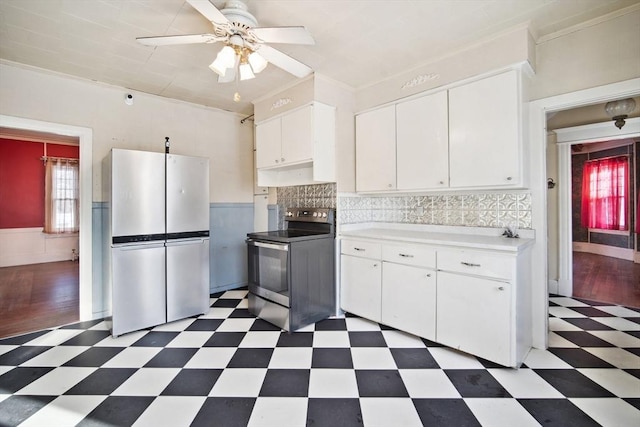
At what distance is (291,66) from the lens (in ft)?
6.82

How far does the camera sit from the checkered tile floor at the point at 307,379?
1559 mm

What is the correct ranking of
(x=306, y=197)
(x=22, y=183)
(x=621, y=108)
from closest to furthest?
(x=621, y=108)
(x=306, y=197)
(x=22, y=183)

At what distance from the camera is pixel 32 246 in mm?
5574

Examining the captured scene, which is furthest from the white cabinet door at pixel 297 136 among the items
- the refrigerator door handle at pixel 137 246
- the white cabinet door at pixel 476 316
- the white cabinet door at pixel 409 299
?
the white cabinet door at pixel 476 316

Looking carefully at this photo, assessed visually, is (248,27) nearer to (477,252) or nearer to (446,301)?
(477,252)

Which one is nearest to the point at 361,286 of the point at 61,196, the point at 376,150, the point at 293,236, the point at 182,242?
the point at 293,236

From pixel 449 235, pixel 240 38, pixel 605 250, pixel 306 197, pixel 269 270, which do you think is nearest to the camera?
pixel 240 38

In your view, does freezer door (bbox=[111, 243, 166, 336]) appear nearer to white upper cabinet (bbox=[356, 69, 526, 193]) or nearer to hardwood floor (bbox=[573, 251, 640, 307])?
white upper cabinet (bbox=[356, 69, 526, 193])

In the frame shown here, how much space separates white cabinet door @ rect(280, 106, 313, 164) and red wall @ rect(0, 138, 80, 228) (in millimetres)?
5660

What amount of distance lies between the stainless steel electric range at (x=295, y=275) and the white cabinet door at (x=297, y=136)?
0.62 meters

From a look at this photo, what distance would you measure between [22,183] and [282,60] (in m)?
6.44

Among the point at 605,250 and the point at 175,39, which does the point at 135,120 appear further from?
the point at 605,250

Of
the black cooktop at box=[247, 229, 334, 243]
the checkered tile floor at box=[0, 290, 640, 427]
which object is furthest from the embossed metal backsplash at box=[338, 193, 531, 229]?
the checkered tile floor at box=[0, 290, 640, 427]

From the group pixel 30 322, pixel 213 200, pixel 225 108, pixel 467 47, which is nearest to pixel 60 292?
pixel 30 322
